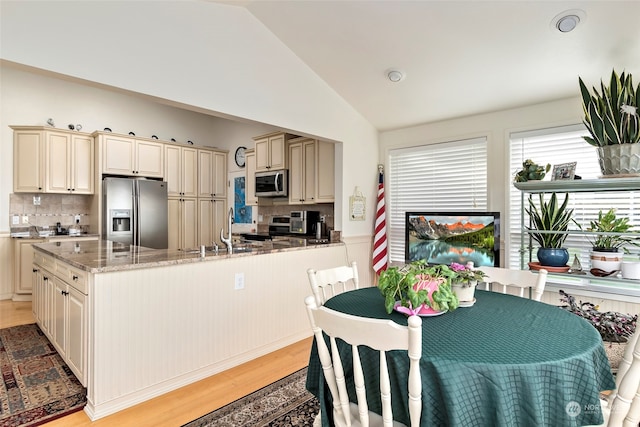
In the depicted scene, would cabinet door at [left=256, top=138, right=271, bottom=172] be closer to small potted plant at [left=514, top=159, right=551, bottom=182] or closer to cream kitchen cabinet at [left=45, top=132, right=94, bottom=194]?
cream kitchen cabinet at [left=45, top=132, right=94, bottom=194]

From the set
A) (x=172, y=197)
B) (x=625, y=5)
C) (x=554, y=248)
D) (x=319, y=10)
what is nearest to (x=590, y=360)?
(x=554, y=248)

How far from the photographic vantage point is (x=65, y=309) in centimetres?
256

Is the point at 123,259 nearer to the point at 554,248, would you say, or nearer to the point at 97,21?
the point at 97,21

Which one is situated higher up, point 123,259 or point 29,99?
point 29,99

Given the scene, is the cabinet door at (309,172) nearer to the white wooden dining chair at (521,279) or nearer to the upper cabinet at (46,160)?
the white wooden dining chair at (521,279)

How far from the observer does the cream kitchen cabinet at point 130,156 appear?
5195 mm

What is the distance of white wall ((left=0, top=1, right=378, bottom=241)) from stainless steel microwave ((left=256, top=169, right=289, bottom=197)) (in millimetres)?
1118

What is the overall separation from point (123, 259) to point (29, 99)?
4.40 meters

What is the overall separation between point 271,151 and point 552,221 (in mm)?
3594

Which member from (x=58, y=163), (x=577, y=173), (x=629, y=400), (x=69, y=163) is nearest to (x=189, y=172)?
(x=69, y=163)

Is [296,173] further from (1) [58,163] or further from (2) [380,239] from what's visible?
(1) [58,163]

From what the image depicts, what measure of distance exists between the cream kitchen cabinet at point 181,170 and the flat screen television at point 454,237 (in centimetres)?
416

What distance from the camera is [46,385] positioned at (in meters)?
2.48

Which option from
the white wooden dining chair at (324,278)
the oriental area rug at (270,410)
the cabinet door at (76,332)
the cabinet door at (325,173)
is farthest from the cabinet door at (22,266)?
the white wooden dining chair at (324,278)
